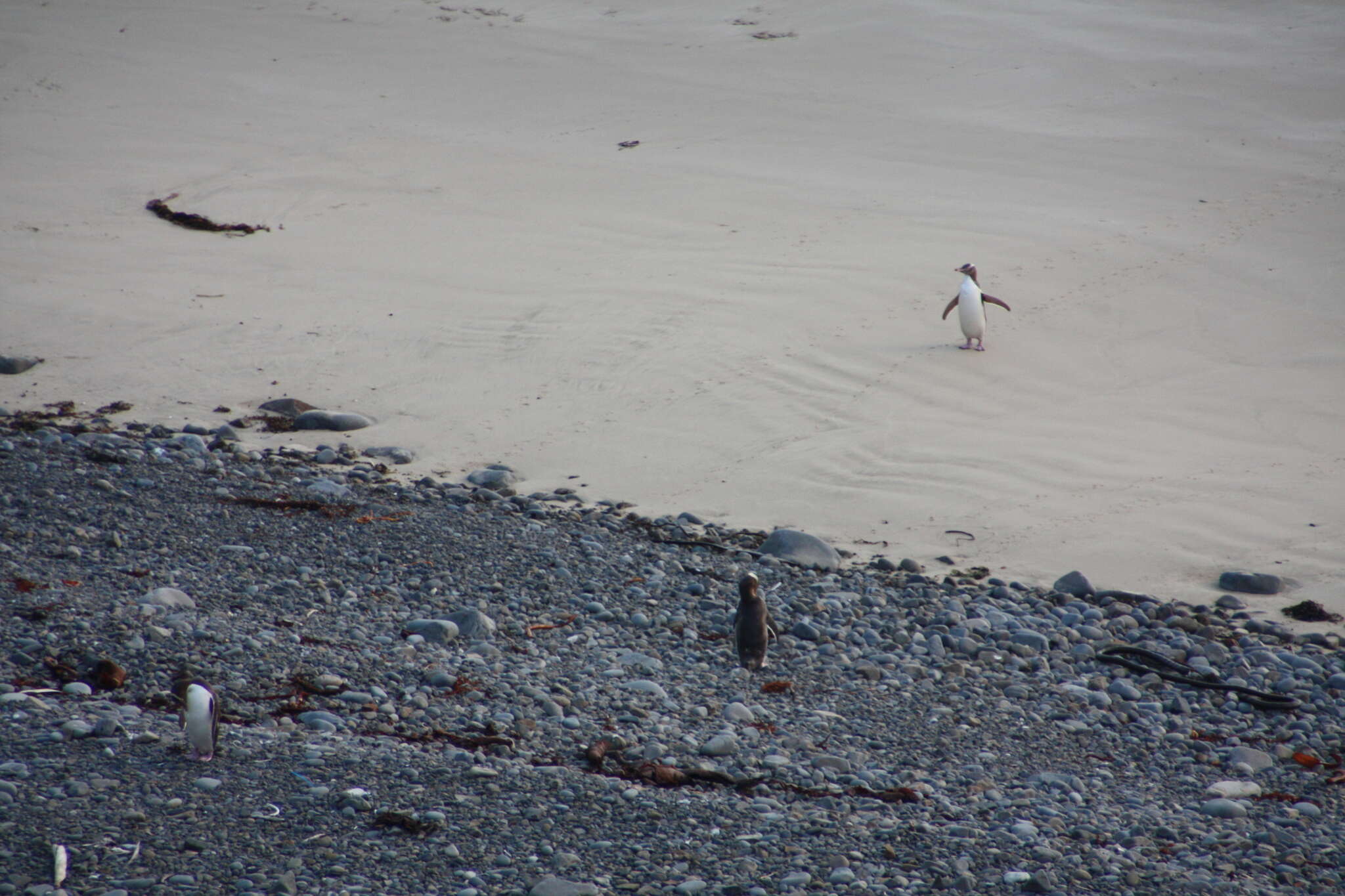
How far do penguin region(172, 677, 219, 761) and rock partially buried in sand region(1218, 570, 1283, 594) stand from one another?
5.37m

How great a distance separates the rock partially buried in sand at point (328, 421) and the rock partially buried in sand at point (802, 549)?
3.19 metres

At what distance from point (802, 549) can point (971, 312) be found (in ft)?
14.1

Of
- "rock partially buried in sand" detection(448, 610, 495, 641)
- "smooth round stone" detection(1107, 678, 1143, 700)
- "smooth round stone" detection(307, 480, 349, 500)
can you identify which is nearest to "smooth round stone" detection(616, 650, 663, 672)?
"rock partially buried in sand" detection(448, 610, 495, 641)

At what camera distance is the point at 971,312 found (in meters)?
9.95

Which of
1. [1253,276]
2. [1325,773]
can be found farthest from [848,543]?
[1253,276]

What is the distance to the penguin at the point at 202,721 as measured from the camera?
139 inches

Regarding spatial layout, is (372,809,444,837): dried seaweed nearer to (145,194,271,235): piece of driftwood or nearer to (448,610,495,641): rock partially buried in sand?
(448,610,495,641): rock partially buried in sand

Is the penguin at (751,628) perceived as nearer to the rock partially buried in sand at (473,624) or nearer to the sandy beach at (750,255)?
the rock partially buried in sand at (473,624)

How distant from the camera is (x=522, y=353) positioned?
31.3 feet

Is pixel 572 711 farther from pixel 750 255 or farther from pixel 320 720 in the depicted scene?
pixel 750 255

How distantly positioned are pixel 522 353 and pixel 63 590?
5047 millimetres

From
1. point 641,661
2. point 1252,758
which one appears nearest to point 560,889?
point 641,661

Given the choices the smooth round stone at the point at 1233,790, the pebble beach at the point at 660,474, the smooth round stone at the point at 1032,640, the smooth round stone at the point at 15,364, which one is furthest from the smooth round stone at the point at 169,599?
the smooth round stone at the point at 15,364

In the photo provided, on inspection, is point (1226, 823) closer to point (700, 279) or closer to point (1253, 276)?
point (700, 279)
